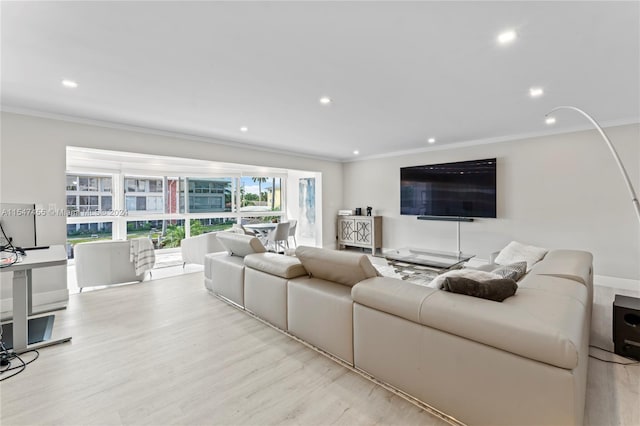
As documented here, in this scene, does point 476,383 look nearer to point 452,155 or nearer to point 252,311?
point 252,311

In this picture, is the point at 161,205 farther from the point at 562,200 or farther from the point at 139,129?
the point at 562,200

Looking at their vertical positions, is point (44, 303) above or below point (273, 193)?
below

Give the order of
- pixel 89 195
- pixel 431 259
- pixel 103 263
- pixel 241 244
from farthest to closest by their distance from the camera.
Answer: pixel 89 195 → pixel 431 259 → pixel 103 263 → pixel 241 244

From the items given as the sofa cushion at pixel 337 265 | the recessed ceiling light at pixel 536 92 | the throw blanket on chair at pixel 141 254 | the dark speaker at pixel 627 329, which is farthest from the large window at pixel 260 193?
the dark speaker at pixel 627 329

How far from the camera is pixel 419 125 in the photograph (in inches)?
167

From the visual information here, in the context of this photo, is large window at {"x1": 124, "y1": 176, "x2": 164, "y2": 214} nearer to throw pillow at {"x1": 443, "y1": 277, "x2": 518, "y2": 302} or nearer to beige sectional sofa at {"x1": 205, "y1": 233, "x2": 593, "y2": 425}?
beige sectional sofa at {"x1": 205, "y1": 233, "x2": 593, "y2": 425}

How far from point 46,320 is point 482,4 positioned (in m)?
4.64

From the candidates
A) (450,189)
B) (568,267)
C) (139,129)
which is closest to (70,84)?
(139,129)

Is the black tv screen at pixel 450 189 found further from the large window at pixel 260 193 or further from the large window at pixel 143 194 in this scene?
the large window at pixel 143 194

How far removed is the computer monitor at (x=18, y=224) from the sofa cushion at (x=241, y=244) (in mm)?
1730

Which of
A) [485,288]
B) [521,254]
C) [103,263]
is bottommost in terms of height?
[103,263]

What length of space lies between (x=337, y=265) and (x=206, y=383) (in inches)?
47.9

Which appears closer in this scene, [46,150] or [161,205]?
[46,150]

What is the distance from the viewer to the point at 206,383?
6.23 ft
